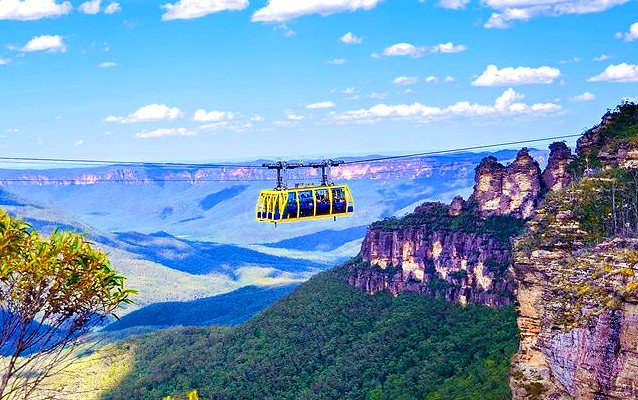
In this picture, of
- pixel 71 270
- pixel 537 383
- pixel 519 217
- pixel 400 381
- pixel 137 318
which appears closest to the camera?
pixel 71 270

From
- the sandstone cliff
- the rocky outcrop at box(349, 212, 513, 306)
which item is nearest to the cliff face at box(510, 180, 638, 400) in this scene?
the sandstone cliff

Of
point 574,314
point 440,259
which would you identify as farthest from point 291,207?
point 440,259

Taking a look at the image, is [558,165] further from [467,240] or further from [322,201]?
[322,201]

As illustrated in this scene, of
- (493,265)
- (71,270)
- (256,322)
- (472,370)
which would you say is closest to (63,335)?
(71,270)

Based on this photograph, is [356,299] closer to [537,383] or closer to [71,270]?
[537,383]

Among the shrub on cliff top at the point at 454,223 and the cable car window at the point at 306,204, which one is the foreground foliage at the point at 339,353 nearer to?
the shrub on cliff top at the point at 454,223

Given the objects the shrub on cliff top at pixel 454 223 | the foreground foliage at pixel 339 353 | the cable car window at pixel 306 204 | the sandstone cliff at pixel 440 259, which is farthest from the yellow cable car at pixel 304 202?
the shrub on cliff top at pixel 454 223
